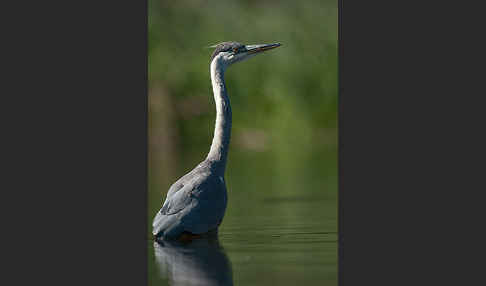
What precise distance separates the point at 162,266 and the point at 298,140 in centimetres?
2045

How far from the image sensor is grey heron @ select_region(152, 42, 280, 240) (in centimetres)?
829

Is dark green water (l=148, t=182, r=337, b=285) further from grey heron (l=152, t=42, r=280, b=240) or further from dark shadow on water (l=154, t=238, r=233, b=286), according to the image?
grey heron (l=152, t=42, r=280, b=240)

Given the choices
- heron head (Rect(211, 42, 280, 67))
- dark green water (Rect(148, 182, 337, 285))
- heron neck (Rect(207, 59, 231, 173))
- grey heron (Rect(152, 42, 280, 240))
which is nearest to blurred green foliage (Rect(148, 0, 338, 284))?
dark green water (Rect(148, 182, 337, 285))

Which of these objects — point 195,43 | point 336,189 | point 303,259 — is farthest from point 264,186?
point 195,43

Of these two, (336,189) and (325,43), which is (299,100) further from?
(336,189)

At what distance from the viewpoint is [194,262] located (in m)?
6.97

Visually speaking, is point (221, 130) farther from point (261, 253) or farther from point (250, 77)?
point (250, 77)

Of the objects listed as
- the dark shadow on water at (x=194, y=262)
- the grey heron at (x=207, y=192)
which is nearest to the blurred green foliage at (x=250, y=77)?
the grey heron at (x=207, y=192)

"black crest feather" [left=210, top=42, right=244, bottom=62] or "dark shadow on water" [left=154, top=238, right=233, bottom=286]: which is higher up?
"black crest feather" [left=210, top=42, right=244, bottom=62]

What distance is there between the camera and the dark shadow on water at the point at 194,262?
6195 millimetres

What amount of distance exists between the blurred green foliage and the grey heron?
1419cm

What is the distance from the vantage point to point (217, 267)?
6.70m

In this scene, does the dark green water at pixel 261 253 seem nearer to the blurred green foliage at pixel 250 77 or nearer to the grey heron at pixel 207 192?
the grey heron at pixel 207 192

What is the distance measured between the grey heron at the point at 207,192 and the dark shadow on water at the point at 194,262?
0.16 meters
